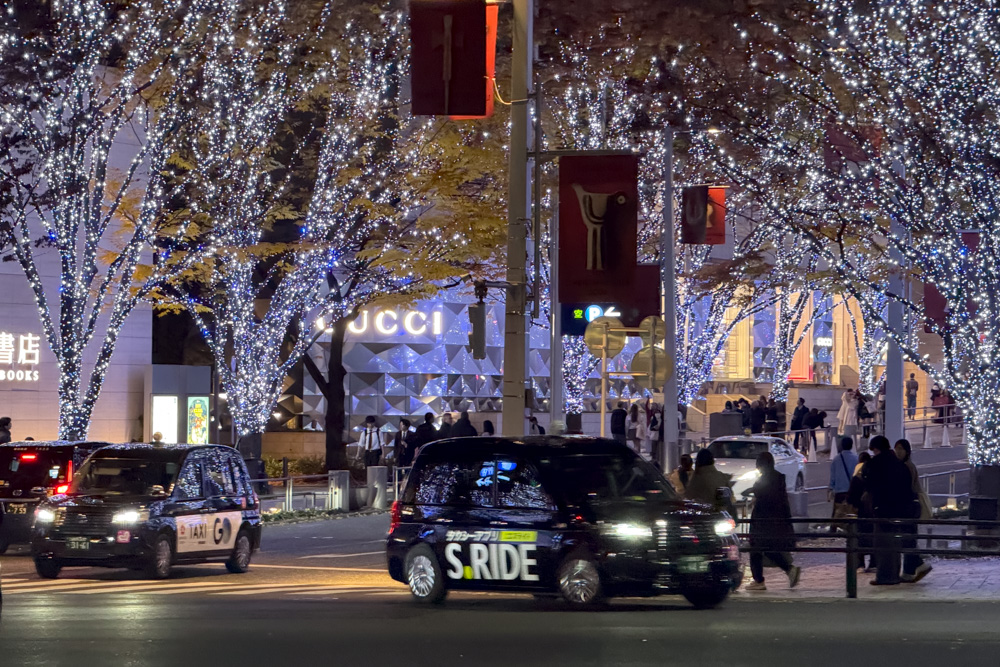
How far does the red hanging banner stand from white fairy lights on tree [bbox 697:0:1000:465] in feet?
21.3

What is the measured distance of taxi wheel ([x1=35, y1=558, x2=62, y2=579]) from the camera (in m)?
18.4

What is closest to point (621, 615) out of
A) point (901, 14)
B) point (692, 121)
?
point (901, 14)

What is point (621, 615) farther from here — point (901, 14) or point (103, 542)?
point (901, 14)

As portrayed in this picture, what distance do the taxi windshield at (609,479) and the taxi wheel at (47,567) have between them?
732 cm

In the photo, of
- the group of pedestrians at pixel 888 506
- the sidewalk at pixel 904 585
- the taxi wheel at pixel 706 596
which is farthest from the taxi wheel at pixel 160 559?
the group of pedestrians at pixel 888 506

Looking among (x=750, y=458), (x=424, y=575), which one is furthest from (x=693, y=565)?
(x=750, y=458)

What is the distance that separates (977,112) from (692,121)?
21.9ft

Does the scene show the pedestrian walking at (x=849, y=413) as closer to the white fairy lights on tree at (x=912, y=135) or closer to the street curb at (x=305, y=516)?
the street curb at (x=305, y=516)

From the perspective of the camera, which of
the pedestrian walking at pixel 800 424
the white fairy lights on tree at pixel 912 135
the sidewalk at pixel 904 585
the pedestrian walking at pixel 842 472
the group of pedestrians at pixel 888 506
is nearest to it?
the sidewalk at pixel 904 585

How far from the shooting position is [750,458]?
30859mm

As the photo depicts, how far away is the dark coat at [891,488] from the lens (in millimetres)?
18281

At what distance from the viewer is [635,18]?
22.4 meters

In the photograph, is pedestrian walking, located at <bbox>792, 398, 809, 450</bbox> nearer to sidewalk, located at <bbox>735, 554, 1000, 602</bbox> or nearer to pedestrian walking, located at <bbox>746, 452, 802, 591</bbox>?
sidewalk, located at <bbox>735, 554, 1000, 602</bbox>

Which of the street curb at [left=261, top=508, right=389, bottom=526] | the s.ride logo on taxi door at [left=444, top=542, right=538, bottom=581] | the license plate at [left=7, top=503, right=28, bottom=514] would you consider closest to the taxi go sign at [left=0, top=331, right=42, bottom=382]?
the street curb at [left=261, top=508, right=389, bottom=526]
